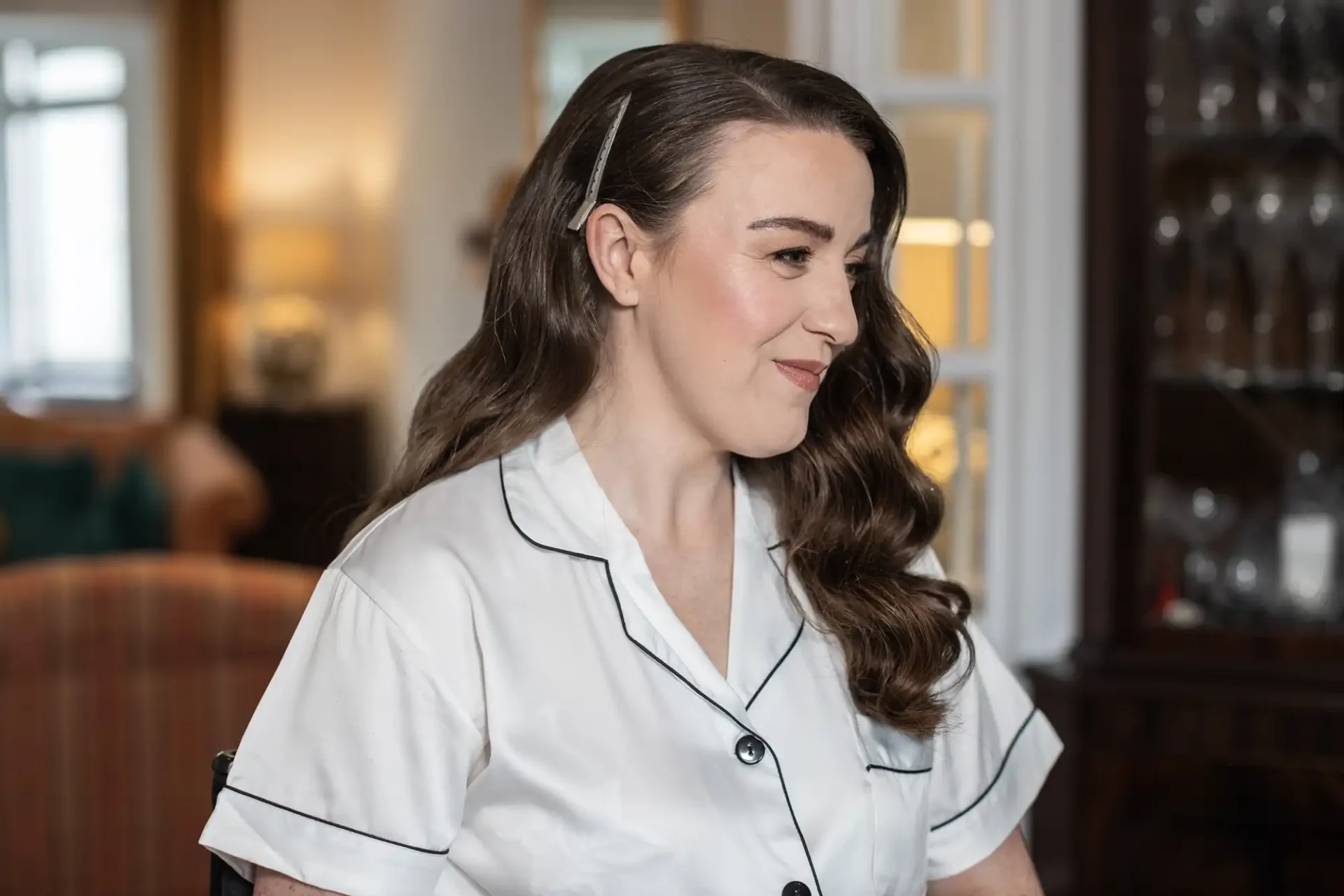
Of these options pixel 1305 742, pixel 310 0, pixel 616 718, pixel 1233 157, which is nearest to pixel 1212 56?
pixel 1233 157

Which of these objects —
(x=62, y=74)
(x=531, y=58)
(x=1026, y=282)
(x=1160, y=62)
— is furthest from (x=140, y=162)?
(x=1160, y=62)

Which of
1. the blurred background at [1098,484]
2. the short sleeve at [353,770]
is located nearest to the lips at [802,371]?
the short sleeve at [353,770]

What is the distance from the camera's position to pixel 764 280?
136 centimetres

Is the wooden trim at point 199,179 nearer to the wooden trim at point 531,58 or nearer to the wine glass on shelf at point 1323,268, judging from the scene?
the wooden trim at point 531,58

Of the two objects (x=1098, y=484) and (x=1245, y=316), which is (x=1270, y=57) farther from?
(x=1098, y=484)

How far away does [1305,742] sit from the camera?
2613 mm

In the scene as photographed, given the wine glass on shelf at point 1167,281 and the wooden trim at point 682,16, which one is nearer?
the wine glass on shelf at point 1167,281

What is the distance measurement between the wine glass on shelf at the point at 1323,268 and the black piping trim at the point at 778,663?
67.1 inches

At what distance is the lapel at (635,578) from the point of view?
1.37 meters

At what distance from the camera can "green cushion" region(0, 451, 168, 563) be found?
558cm

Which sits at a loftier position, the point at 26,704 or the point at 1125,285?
the point at 1125,285

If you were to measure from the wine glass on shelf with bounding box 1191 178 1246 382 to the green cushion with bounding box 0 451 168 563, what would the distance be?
3.96m

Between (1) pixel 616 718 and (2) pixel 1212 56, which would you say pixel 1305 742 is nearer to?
(2) pixel 1212 56

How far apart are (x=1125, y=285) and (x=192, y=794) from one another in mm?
2085
